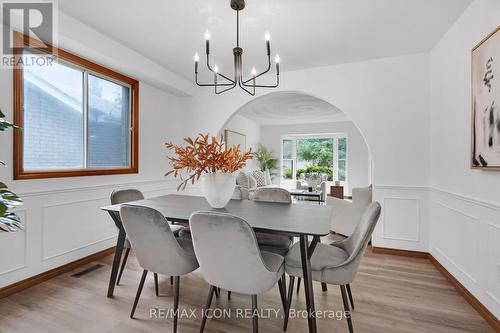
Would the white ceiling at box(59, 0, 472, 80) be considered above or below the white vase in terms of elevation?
above

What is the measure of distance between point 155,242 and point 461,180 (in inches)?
107

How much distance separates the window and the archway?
0.27 feet

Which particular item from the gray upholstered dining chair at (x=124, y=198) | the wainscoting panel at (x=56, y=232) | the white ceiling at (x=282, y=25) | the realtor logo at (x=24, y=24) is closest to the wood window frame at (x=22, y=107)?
the realtor logo at (x=24, y=24)

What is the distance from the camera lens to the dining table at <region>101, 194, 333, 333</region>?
1.54 m

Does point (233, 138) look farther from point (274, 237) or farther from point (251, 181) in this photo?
point (274, 237)

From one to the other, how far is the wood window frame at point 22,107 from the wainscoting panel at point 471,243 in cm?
383

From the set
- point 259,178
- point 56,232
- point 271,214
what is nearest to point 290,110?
point 259,178

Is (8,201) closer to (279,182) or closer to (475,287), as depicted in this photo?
(475,287)

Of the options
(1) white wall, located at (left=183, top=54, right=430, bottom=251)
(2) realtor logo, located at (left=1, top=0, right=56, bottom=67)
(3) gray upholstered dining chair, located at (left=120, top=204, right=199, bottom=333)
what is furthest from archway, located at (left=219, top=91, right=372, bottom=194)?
(3) gray upholstered dining chair, located at (left=120, top=204, right=199, bottom=333)

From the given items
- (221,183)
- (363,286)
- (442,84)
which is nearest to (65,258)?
(221,183)

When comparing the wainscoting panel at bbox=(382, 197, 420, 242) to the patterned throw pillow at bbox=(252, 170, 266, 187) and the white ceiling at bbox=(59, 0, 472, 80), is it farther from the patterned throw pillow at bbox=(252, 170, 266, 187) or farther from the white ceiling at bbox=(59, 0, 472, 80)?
the patterned throw pillow at bbox=(252, 170, 266, 187)

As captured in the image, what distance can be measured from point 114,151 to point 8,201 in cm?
221

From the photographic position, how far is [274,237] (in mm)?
2301

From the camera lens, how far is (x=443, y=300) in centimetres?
219
